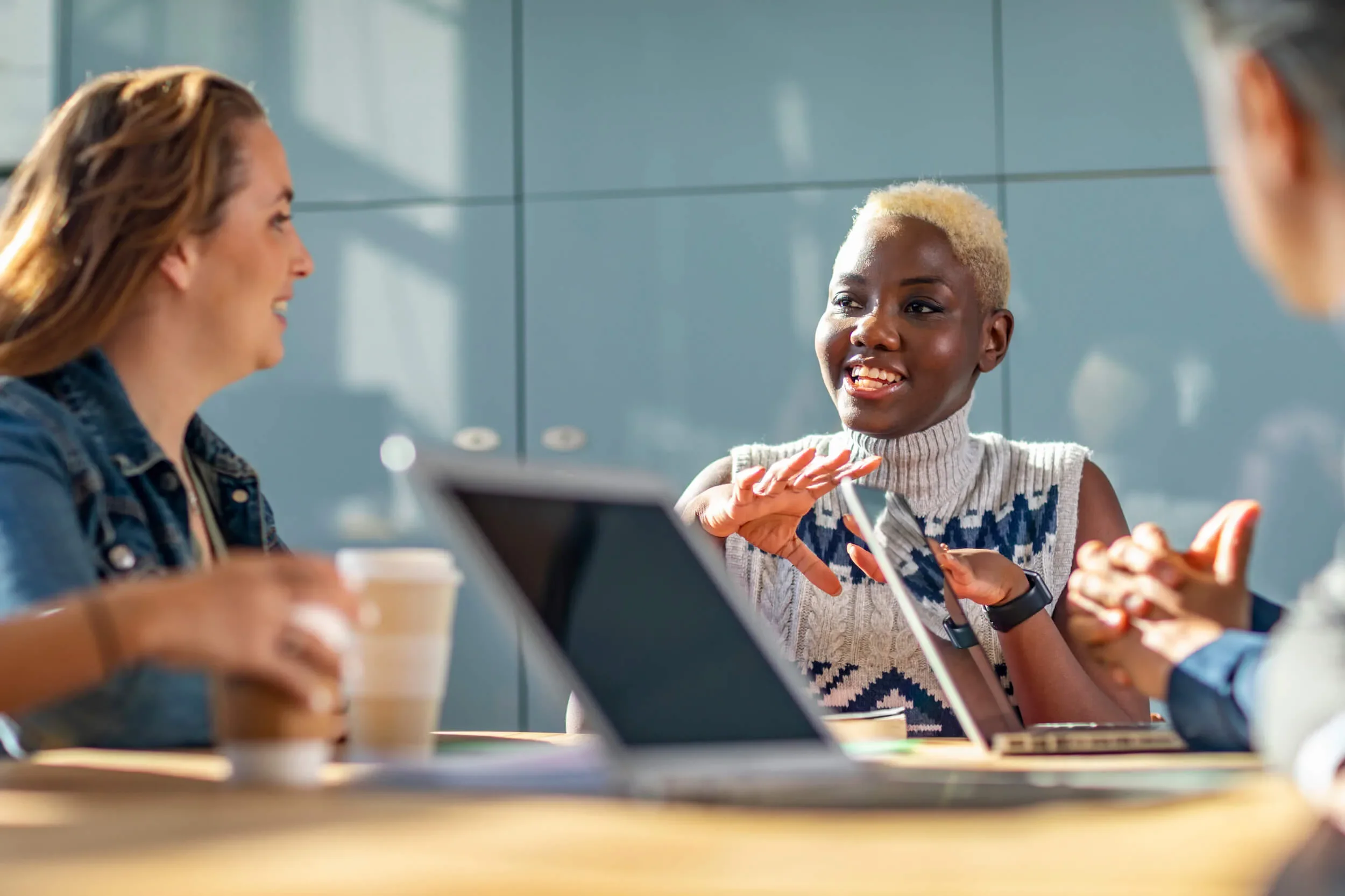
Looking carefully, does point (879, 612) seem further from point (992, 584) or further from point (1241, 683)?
Result: point (1241, 683)

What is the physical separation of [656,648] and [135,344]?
77 centimetres

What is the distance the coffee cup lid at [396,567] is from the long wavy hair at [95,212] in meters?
0.50

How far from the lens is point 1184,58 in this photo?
10.1 ft

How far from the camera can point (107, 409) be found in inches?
48.7

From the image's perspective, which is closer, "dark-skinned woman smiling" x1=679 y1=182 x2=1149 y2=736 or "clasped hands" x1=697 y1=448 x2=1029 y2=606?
"clasped hands" x1=697 y1=448 x2=1029 y2=606

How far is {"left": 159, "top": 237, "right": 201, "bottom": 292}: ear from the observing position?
1327 millimetres

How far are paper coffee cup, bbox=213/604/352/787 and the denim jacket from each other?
19cm

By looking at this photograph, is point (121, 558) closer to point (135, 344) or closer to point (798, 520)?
point (135, 344)

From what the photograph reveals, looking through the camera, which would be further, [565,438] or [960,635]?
[565,438]

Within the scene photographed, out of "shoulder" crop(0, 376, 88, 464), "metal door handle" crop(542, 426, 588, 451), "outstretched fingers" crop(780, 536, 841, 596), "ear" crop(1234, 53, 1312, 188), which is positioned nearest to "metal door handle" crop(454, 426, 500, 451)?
"metal door handle" crop(542, 426, 588, 451)

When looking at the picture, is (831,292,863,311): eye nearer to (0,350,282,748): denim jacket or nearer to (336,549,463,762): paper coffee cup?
(0,350,282,748): denim jacket

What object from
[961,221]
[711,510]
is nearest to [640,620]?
[711,510]

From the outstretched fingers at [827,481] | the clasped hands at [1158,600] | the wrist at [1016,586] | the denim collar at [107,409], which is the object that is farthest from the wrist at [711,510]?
the clasped hands at [1158,600]

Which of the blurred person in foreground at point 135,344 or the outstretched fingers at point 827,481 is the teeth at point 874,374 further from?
the blurred person in foreground at point 135,344
